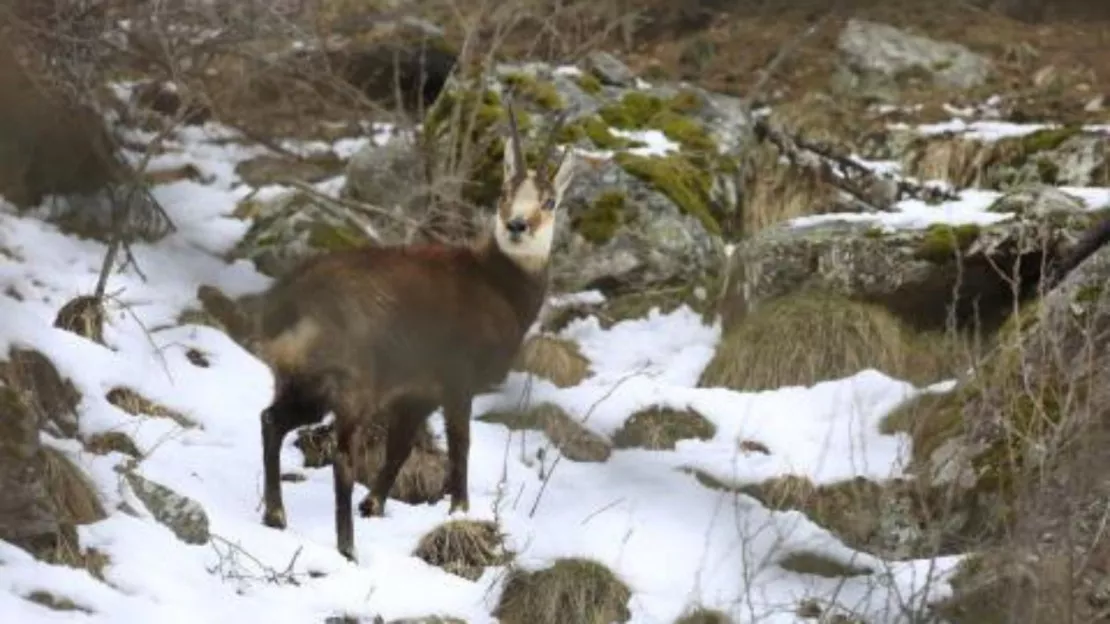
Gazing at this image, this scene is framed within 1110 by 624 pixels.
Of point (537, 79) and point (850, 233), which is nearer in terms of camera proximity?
point (850, 233)

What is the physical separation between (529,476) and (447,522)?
2.31 ft

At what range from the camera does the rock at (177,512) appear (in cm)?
485

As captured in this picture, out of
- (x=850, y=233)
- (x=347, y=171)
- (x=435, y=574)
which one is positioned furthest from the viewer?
(x=347, y=171)

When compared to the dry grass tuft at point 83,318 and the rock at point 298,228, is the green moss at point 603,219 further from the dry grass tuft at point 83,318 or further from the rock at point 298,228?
the dry grass tuft at point 83,318

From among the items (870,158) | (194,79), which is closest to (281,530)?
(194,79)

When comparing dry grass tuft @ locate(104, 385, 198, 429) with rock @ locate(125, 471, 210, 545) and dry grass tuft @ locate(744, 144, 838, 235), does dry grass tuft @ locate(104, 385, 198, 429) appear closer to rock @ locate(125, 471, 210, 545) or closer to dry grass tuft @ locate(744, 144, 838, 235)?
rock @ locate(125, 471, 210, 545)

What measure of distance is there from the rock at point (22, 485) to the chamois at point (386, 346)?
2.27ft

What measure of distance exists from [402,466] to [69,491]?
147 cm

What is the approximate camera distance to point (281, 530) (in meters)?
5.20

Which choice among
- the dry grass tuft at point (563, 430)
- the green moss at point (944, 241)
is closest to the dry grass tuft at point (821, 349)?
the green moss at point (944, 241)

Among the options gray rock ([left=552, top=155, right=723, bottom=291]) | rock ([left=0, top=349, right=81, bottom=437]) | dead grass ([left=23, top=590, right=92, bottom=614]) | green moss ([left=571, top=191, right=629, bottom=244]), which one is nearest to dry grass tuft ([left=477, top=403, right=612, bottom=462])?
rock ([left=0, top=349, right=81, bottom=437])

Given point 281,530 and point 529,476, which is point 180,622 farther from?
point 529,476

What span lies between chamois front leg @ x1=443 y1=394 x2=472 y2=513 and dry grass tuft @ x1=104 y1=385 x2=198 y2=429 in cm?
91

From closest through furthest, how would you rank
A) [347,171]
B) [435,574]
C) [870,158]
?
[435,574] < [347,171] < [870,158]
